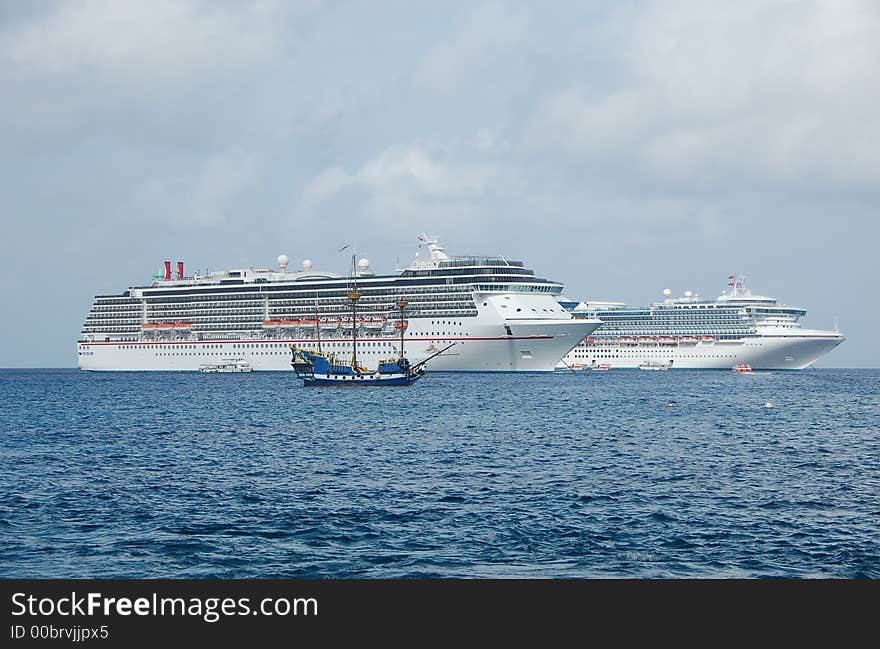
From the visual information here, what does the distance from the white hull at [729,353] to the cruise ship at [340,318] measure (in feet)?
137

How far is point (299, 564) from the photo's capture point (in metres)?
19.9

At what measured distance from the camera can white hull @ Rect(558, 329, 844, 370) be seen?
491ft

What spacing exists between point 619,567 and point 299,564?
6586mm

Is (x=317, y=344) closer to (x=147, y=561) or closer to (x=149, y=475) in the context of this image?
(x=149, y=475)

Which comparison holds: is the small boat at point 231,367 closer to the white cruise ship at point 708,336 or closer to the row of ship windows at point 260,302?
the row of ship windows at point 260,302

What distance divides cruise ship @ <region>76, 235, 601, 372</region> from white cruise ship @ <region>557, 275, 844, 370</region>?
32.4 m

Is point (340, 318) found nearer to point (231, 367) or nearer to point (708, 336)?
point (231, 367)

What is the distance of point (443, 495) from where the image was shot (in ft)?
93.1

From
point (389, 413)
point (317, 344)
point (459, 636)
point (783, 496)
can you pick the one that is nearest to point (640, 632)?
point (459, 636)

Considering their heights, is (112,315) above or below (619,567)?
above

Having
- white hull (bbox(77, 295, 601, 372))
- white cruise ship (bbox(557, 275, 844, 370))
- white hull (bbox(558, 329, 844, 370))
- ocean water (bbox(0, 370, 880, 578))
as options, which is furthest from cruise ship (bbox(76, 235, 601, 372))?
ocean water (bbox(0, 370, 880, 578))

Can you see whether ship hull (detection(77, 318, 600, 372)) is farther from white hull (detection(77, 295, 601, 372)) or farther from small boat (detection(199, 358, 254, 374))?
small boat (detection(199, 358, 254, 374))

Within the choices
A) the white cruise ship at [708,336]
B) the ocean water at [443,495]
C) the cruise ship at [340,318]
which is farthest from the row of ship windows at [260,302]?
the ocean water at [443,495]

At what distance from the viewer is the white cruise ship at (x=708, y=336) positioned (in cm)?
15100
